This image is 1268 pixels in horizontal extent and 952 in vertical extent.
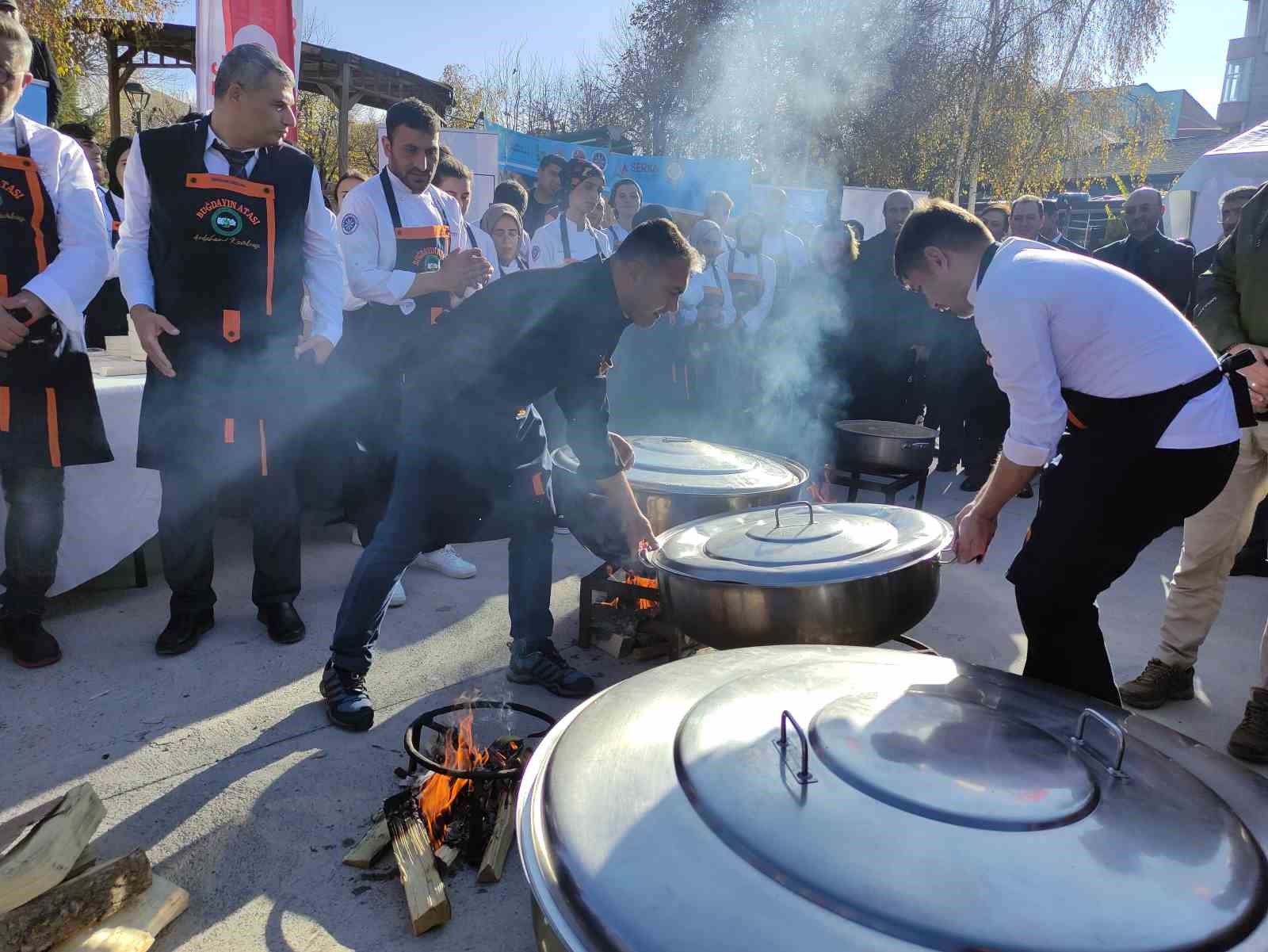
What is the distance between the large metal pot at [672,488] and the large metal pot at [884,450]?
4.21 feet

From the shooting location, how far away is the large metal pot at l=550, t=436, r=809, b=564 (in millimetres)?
3223

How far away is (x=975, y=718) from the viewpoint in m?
1.51

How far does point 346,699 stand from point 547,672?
0.74 metres

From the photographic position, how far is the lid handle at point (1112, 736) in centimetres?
134

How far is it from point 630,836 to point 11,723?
2.70 meters

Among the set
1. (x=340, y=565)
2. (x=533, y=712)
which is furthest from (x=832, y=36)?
(x=533, y=712)

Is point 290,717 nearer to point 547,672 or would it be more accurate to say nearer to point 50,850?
point 547,672

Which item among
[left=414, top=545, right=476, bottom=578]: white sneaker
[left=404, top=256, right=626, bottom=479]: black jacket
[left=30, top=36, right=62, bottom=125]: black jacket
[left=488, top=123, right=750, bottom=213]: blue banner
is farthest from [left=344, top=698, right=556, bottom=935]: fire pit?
[left=488, top=123, right=750, bottom=213]: blue banner

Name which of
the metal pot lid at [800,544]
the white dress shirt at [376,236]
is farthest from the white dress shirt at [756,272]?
the metal pot lid at [800,544]

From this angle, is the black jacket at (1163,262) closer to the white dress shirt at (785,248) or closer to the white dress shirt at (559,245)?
the white dress shirt at (785,248)

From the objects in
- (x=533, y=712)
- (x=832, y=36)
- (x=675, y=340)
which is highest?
(x=832, y=36)

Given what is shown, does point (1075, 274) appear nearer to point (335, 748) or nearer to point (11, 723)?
point (335, 748)

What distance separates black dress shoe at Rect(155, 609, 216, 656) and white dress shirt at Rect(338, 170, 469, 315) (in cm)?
158

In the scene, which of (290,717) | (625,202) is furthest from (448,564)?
(625,202)
